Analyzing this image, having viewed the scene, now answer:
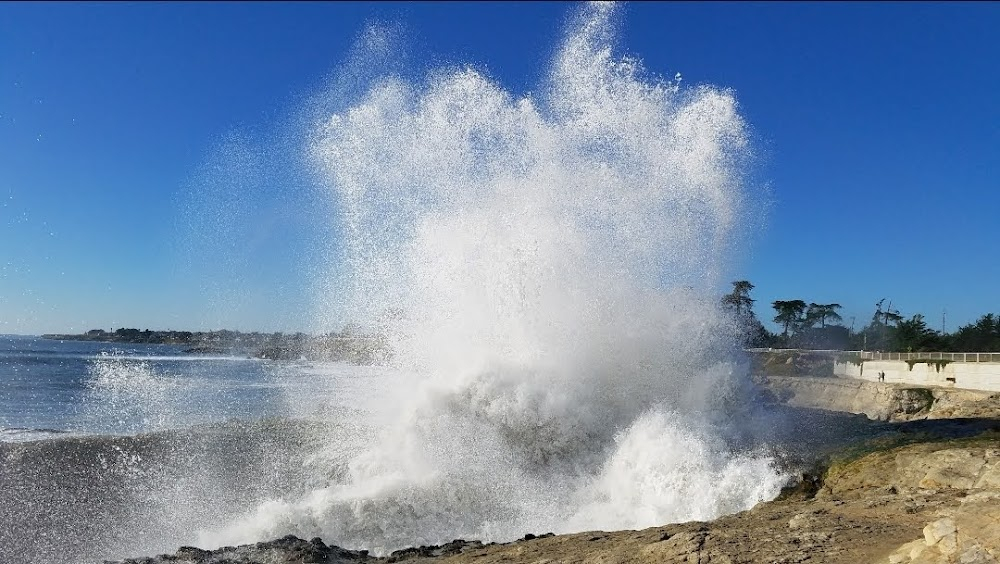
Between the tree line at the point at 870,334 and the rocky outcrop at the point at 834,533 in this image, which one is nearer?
the rocky outcrop at the point at 834,533

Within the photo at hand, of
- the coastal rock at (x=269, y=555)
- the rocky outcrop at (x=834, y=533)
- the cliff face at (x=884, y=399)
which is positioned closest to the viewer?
the rocky outcrop at (x=834, y=533)

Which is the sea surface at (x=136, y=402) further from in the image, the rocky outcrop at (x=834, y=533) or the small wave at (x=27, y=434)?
the rocky outcrop at (x=834, y=533)

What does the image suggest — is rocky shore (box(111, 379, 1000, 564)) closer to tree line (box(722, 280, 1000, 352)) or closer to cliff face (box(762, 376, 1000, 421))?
cliff face (box(762, 376, 1000, 421))

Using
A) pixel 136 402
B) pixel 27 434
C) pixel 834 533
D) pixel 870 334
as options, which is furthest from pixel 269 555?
pixel 870 334

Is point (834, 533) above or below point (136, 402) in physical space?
above

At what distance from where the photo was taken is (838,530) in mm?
7414

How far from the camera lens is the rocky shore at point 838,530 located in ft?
19.5

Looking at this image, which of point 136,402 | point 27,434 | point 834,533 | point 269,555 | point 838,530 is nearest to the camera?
point 834,533

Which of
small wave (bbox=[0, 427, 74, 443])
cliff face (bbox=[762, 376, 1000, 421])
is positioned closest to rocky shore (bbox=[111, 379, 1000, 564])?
cliff face (bbox=[762, 376, 1000, 421])

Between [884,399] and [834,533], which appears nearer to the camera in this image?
[834,533]

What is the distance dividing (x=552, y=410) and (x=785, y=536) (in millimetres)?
7775

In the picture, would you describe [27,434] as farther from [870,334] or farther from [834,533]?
[870,334]

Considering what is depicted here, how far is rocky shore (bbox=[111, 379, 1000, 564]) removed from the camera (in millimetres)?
5949

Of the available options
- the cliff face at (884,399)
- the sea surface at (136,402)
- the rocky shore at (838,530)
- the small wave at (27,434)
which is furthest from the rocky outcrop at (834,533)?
the sea surface at (136,402)
